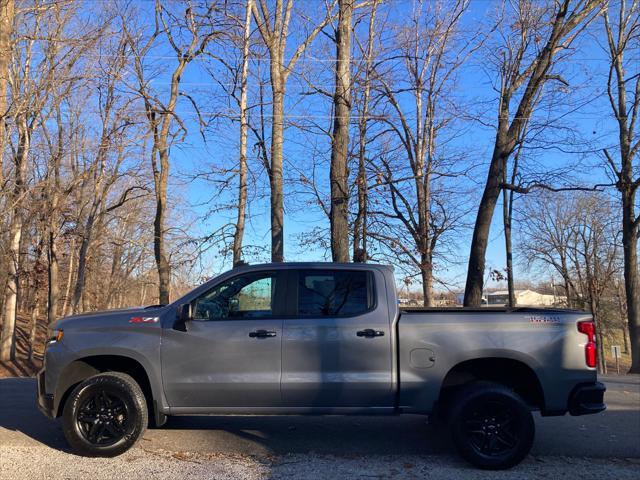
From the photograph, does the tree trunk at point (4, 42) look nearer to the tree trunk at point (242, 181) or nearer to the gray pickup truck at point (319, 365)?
the tree trunk at point (242, 181)

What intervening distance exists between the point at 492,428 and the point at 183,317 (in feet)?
10.3

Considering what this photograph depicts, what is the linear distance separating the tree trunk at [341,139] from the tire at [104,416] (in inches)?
340

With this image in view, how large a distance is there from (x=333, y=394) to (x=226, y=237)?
14.6 meters

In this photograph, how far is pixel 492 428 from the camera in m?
5.06

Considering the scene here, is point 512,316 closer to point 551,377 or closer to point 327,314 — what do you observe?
point 551,377

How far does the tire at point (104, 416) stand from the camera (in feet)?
16.9

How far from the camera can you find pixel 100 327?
5.31 m

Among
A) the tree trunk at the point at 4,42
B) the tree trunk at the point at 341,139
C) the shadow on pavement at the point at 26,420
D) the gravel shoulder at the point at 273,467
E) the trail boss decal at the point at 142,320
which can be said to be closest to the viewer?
the gravel shoulder at the point at 273,467

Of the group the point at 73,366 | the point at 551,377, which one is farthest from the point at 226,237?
the point at 551,377

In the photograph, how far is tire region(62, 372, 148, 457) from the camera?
5137mm

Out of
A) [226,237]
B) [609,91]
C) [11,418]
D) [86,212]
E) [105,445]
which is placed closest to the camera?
[105,445]

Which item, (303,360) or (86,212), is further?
(86,212)

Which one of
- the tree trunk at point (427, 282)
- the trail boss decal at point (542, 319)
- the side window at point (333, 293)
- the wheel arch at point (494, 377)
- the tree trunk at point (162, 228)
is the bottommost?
the wheel arch at point (494, 377)

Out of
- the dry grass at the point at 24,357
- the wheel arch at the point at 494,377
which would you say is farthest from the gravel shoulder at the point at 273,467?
the dry grass at the point at 24,357
